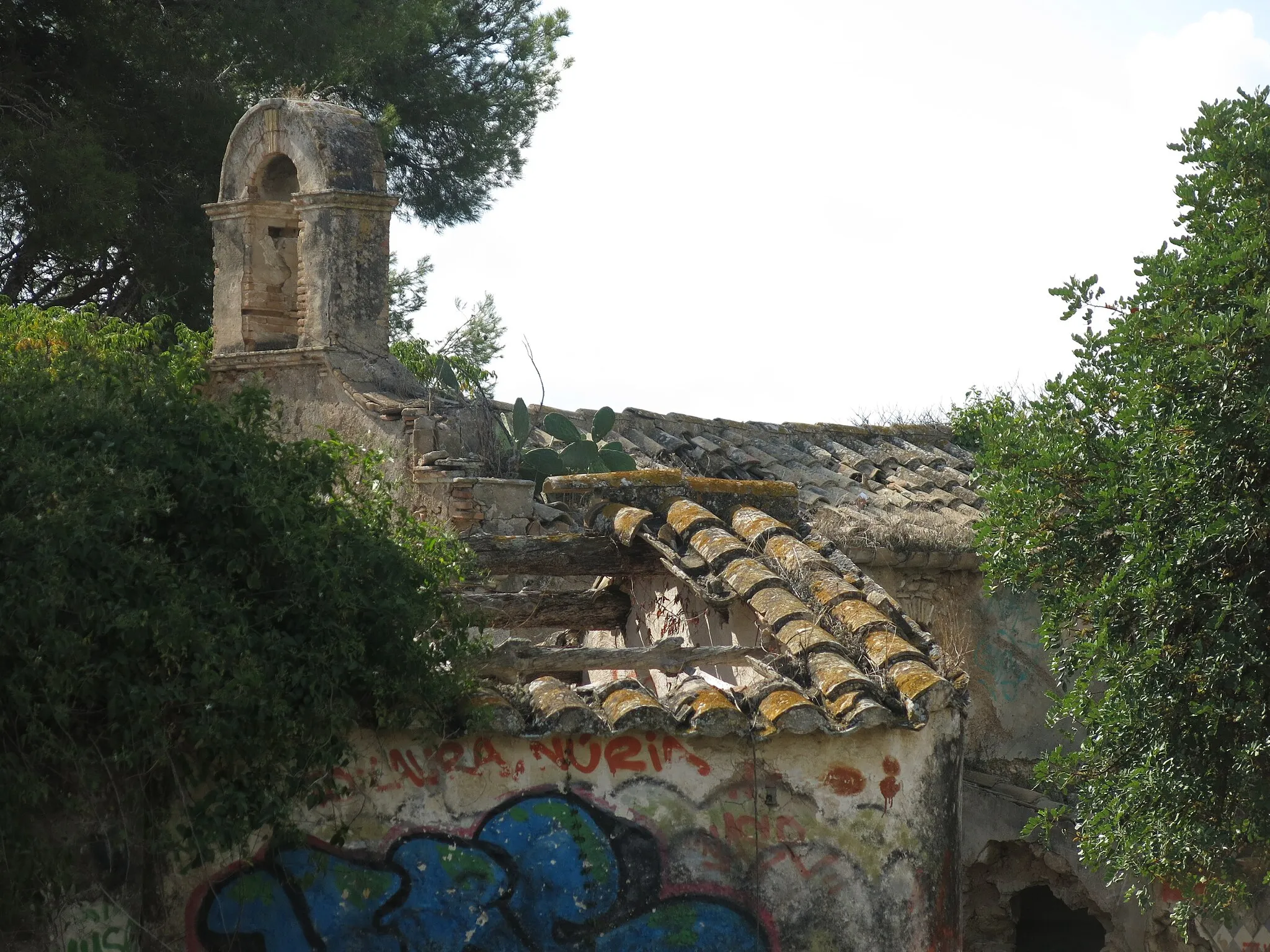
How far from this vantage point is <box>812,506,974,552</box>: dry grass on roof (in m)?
11.4

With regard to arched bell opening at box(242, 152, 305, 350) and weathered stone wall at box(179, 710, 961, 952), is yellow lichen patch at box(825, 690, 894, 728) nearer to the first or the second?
weathered stone wall at box(179, 710, 961, 952)

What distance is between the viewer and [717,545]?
8148 mm

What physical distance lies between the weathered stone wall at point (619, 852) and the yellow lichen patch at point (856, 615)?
0.71 metres

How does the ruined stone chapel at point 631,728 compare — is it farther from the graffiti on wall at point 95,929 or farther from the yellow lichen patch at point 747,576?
the graffiti on wall at point 95,929

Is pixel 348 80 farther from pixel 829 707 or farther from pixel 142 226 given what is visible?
pixel 829 707

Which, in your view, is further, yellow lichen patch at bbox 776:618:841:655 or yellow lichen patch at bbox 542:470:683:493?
yellow lichen patch at bbox 542:470:683:493

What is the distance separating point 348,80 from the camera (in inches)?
666

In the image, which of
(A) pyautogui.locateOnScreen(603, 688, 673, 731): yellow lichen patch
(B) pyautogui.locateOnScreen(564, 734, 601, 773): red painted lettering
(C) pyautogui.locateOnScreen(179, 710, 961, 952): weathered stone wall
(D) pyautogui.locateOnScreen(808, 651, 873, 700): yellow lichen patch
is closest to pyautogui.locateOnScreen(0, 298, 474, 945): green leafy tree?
(C) pyautogui.locateOnScreen(179, 710, 961, 952): weathered stone wall

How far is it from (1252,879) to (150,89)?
42.2ft

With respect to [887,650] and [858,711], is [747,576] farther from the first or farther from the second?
[858,711]

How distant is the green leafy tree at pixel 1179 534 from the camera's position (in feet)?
21.4

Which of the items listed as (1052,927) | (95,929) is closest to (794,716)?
(95,929)

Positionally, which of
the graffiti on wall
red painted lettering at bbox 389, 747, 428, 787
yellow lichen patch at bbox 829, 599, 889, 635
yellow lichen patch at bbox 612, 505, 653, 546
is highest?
yellow lichen patch at bbox 612, 505, 653, 546

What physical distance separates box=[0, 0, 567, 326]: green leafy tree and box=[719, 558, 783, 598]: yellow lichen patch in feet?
28.9
